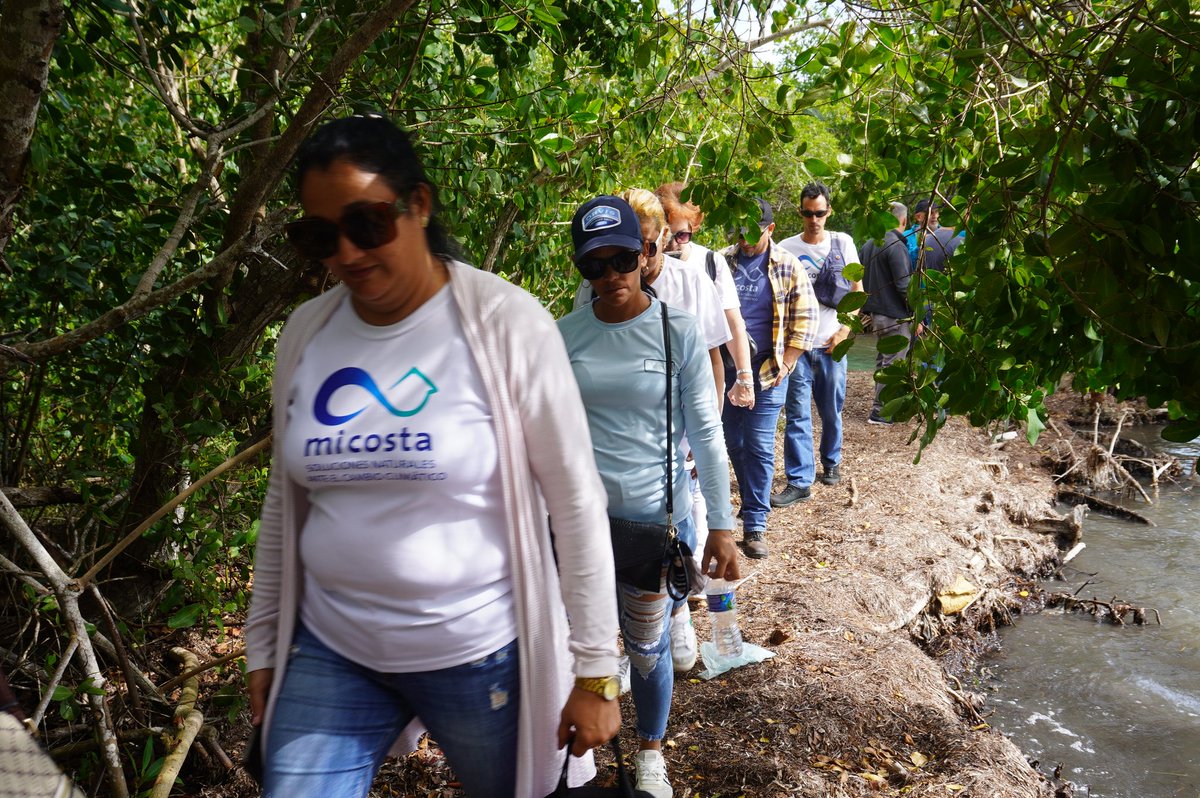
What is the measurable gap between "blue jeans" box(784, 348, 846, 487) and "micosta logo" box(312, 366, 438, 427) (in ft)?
15.8

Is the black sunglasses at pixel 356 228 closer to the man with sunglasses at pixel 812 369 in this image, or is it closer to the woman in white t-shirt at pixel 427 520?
the woman in white t-shirt at pixel 427 520

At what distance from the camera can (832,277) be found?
21.7ft

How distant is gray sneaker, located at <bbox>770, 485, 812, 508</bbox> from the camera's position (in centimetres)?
675

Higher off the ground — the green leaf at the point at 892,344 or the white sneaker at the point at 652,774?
the green leaf at the point at 892,344

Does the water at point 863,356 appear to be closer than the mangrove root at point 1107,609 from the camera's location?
No

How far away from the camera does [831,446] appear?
23.9ft

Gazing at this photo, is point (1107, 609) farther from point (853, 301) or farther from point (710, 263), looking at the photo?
point (853, 301)

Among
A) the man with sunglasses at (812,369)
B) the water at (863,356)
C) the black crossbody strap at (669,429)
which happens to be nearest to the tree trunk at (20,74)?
the black crossbody strap at (669,429)

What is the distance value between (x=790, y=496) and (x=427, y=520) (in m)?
5.34

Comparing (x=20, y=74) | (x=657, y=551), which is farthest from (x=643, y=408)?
(x=20, y=74)

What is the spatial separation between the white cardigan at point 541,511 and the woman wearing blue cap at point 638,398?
1.02m

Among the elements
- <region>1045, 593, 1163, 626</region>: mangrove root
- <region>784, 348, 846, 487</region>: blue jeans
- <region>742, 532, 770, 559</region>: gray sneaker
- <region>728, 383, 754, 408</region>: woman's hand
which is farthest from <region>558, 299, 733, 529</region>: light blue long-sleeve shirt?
<region>1045, 593, 1163, 626</region>: mangrove root

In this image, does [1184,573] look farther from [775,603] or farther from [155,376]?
[155,376]

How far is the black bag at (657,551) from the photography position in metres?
2.92
